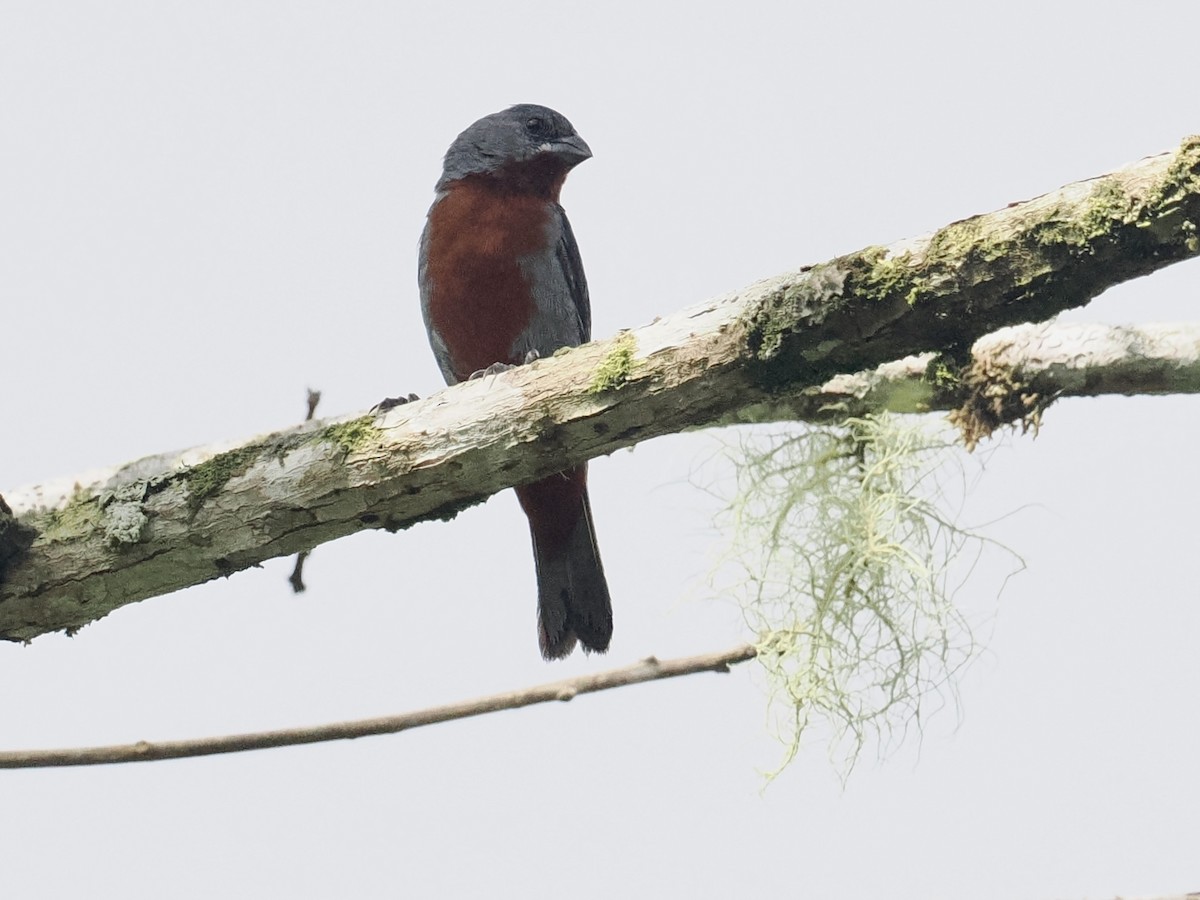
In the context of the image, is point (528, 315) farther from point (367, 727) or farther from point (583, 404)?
point (367, 727)

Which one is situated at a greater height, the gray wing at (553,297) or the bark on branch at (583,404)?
the gray wing at (553,297)

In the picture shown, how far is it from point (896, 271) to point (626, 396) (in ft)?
2.36

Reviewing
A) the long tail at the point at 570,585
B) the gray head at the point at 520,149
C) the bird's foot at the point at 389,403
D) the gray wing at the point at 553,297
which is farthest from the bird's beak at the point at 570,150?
the bird's foot at the point at 389,403

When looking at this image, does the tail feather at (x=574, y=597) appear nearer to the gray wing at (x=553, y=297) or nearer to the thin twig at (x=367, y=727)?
the gray wing at (x=553, y=297)

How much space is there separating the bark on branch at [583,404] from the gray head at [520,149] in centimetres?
270

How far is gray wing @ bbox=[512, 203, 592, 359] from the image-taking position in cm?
535

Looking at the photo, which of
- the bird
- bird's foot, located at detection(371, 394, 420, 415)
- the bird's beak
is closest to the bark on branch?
bird's foot, located at detection(371, 394, 420, 415)

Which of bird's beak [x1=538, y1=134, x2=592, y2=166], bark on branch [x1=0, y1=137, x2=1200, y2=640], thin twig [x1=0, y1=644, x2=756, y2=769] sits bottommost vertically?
thin twig [x1=0, y1=644, x2=756, y2=769]

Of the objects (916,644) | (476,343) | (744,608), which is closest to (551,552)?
(476,343)

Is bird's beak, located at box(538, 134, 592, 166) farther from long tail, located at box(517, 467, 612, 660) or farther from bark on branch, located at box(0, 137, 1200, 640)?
bark on branch, located at box(0, 137, 1200, 640)

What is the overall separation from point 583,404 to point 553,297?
2.28 metres

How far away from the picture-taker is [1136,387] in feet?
12.7

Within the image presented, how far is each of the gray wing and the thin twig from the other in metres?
2.73

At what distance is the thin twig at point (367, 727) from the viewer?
8.17ft
